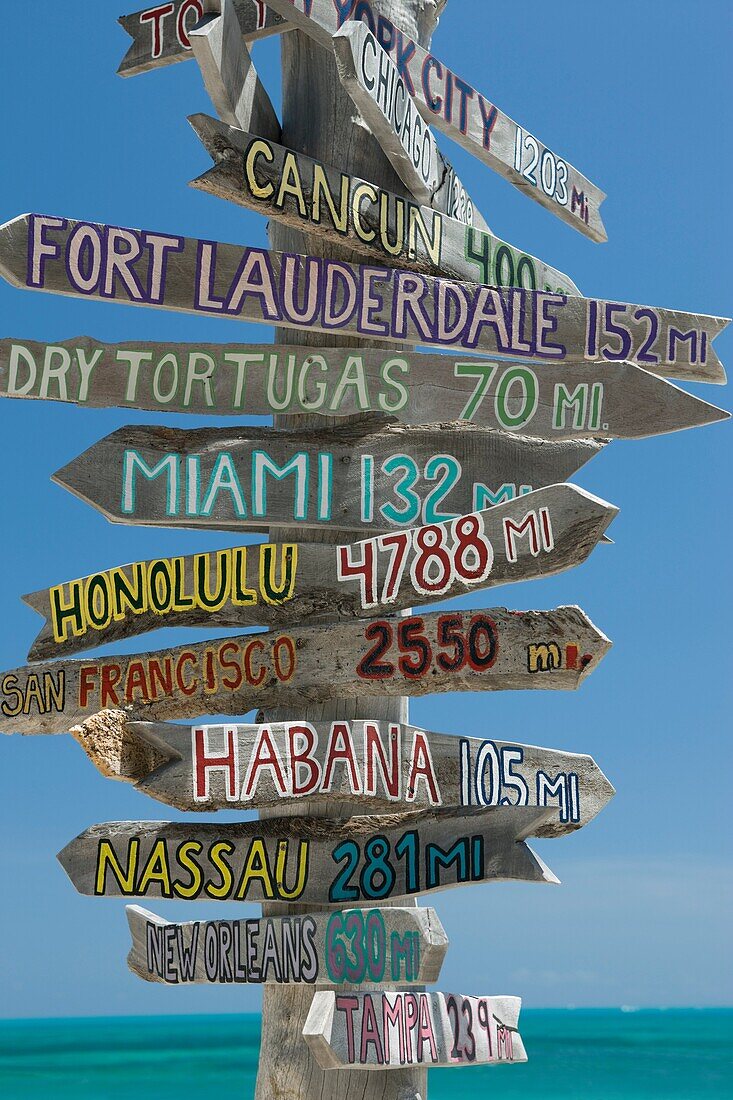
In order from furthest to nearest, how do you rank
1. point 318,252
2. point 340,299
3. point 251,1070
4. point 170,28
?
1. point 251,1070
2. point 170,28
3. point 318,252
4. point 340,299

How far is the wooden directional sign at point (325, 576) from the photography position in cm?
427

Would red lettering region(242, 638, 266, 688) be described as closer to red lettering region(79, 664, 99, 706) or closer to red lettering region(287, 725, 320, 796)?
red lettering region(287, 725, 320, 796)

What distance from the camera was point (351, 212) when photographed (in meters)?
4.86

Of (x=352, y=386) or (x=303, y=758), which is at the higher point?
(x=352, y=386)

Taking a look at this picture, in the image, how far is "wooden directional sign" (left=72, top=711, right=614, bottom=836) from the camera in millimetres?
4406

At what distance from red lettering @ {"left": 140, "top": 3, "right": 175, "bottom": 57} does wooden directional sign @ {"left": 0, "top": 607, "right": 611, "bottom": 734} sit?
8.92 ft

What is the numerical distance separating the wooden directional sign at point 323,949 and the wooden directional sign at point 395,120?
2.81 metres

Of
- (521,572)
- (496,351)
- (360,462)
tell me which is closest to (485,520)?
(521,572)

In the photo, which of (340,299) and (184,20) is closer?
(340,299)

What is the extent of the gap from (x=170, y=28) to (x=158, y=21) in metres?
0.09

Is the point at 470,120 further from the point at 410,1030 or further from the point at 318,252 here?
the point at 410,1030

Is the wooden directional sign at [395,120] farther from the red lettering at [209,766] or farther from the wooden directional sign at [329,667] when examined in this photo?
the red lettering at [209,766]

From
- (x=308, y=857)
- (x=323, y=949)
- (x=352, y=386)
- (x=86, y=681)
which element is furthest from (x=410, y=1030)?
(x=352, y=386)

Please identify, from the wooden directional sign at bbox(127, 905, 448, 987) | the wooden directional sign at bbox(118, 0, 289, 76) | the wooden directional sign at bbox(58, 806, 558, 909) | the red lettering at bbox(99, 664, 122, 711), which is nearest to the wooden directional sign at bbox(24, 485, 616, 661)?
the red lettering at bbox(99, 664, 122, 711)
